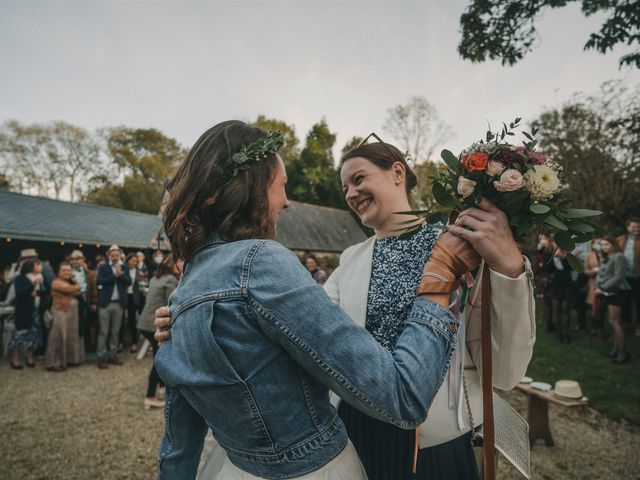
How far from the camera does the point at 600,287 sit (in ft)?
24.3

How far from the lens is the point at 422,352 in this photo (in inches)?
40.0

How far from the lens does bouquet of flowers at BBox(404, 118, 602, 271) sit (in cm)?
129

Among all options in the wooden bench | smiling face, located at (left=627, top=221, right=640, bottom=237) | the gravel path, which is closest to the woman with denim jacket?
the gravel path

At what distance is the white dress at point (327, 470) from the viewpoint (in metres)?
1.15

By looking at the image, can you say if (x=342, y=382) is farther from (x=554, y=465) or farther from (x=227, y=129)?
(x=554, y=465)

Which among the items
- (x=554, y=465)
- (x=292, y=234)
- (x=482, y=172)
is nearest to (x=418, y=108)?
(x=292, y=234)

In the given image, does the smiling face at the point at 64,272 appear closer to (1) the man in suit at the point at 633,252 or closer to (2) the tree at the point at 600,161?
(1) the man in suit at the point at 633,252

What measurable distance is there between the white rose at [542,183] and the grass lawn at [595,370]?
628cm

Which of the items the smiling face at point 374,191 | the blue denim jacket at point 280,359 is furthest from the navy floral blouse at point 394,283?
the blue denim jacket at point 280,359

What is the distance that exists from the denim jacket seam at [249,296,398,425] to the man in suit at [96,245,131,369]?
8763 millimetres

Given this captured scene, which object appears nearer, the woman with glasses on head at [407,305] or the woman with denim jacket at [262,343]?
the woman with denim jacket at [262,343]

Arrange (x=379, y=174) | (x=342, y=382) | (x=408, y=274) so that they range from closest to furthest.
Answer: (x=342, y=382), (x=408, y=274), (x=379, y=174)

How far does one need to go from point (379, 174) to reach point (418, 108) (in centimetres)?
3191

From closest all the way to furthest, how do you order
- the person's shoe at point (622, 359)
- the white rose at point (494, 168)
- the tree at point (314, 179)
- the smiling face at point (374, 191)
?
the white rose at point (494, 168)
the smiling face at point (374, 191)
the person's shoe at point (622, 359)
the tree at point (314, 179)
